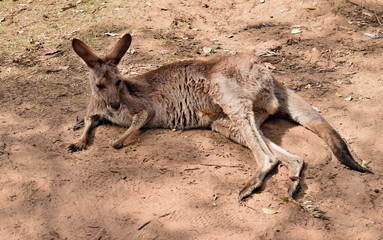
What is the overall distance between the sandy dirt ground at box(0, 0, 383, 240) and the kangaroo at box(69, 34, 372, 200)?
0.17 metres

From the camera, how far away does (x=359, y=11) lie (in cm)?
655

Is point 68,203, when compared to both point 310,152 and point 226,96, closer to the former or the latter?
point 226,96

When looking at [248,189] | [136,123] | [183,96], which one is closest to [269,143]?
[248,189]

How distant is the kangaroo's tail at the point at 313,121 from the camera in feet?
11.8

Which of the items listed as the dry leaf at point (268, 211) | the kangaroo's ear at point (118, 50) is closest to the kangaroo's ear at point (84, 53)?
the kangaroo's ear at point (118, 50)

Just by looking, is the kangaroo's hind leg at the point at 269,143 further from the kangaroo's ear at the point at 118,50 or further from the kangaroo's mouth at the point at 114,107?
the kangaroo's ear at the point at 118,50

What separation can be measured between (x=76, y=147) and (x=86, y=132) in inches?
12.4

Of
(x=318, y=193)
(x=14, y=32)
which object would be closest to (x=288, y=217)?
(x=318, y=193)

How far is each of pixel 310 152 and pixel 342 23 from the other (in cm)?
346

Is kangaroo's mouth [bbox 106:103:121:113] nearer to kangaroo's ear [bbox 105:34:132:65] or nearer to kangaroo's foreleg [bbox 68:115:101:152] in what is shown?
kangaroo's foreleg [bbox 68:115:101:152]

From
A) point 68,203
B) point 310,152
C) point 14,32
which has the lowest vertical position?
point 310,152

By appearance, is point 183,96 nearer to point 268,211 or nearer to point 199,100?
point 199,100

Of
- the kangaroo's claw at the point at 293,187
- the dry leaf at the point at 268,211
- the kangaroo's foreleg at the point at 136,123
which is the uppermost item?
the kangaroo's foreleg at the point at 136,123

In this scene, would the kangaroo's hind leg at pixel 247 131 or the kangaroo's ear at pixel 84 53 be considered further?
the kangaroo's ear at pixel 84 53
